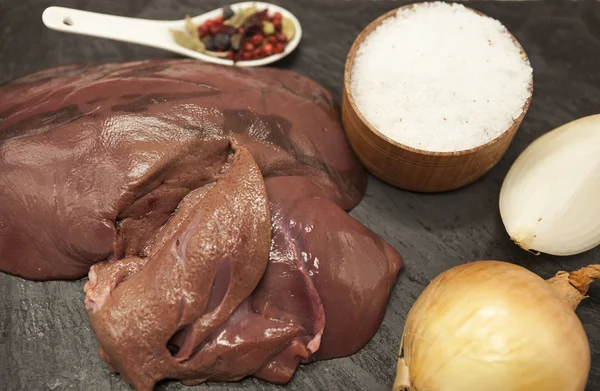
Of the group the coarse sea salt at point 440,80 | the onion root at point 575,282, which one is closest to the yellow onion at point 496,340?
the onion root at point 575,282

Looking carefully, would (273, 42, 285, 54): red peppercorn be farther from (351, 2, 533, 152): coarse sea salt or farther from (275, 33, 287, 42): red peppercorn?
(351, 2, 533, 152): coarse sea salt

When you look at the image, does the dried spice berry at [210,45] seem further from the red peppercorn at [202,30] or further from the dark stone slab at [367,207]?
the dark stone slab at [367,207]

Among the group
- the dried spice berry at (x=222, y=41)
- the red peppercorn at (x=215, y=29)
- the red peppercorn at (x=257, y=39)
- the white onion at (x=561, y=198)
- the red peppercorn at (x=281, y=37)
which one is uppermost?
the red peppercorn at (x=215, y=29)

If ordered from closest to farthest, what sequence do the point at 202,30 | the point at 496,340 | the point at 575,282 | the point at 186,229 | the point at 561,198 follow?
1. the point at 496,340
2. the point at 186,229
3. the point at 575,282
4. the point at 561,198
5. the point at 202,30

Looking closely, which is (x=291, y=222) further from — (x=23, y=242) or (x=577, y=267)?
(x=577, y=267)

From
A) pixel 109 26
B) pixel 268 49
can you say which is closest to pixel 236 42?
pixel 268 49

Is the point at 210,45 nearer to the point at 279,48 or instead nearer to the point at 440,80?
the point at 279,48

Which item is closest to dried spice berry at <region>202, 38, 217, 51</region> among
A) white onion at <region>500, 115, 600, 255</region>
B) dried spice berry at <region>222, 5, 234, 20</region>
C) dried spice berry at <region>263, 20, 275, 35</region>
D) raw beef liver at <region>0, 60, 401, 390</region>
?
dried spice berry at <region>222, 5, 234, 20</region>
